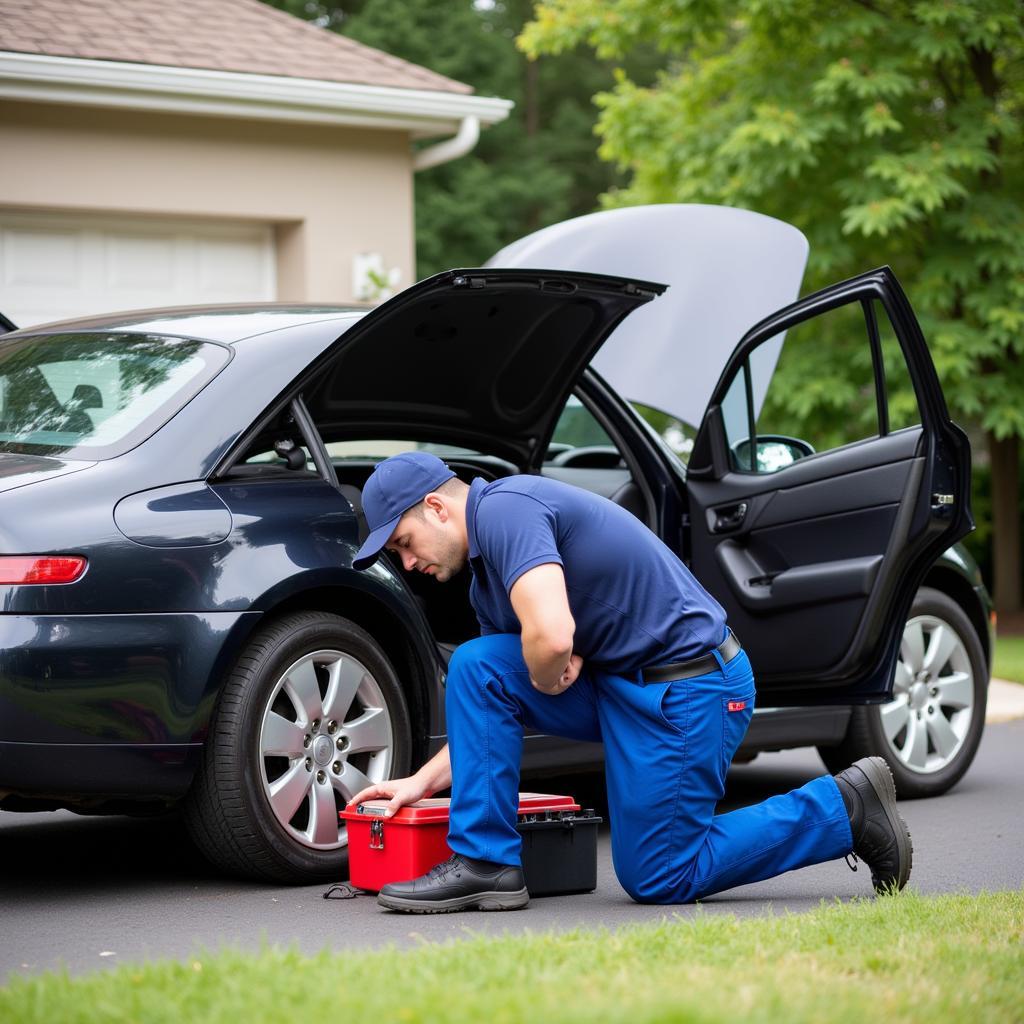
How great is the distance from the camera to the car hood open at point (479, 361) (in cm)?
557

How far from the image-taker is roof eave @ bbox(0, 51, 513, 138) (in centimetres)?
1121

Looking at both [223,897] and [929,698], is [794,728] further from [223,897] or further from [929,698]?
[223,897]

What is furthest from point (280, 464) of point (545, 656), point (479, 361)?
point (545, 656)

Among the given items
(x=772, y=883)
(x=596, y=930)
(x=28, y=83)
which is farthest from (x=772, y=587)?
(x=28, y=83)

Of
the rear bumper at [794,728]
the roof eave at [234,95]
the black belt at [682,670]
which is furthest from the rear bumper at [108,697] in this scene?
the roof eave at [234,95]

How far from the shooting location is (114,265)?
11.9 meters

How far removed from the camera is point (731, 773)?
764cm

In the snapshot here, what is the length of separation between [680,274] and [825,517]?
1.48 meters

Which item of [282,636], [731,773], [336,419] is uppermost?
[336,419]

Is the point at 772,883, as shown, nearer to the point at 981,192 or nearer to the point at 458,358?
the point at 458,358

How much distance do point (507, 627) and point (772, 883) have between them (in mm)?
1198

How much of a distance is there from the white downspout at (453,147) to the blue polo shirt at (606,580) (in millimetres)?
9105

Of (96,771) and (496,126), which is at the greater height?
(496,126)

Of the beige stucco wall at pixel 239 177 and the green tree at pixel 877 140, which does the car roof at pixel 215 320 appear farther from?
the green tree at pixel 877 140
